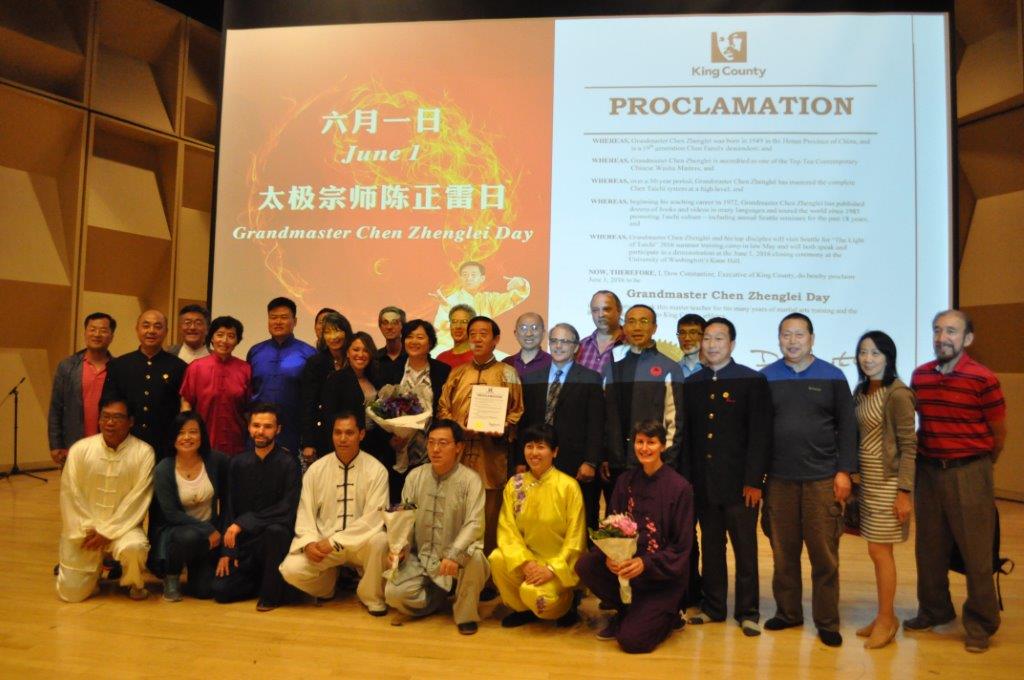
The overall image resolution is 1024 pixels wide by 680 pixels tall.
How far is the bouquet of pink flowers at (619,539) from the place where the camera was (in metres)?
3.26

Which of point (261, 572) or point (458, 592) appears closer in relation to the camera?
point (458, 592)

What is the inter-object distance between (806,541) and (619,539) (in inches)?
36.9

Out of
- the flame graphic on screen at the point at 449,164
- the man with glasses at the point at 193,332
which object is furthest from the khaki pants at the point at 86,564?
the flame graphic on screen at the point at 449,164

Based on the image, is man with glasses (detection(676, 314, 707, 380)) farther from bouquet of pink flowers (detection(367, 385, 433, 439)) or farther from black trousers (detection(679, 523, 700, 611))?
bouquet of pink flowers (detection(367, 385, 433, 439))

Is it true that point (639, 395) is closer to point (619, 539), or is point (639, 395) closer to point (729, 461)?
point (729, 461)

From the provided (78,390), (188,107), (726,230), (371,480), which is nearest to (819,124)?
(726,230)

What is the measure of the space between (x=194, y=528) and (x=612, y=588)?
2.09 m

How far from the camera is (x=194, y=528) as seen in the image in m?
3.88

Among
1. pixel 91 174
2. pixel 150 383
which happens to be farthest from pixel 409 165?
pixel 91 174

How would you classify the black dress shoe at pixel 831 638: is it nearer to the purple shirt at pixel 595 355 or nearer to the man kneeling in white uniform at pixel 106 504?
the purple shirt at pixel 595 355

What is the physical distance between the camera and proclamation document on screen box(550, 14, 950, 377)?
16.1 ft

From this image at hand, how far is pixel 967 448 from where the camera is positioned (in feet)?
11.2

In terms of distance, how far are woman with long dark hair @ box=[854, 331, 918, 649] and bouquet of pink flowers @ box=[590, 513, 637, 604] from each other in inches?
43.2

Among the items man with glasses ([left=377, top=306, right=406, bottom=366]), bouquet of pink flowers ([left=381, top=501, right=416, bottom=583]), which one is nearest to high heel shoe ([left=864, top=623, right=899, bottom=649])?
bouquet of pink flowers ([left=381, top=501, right=416, bottom=583])
